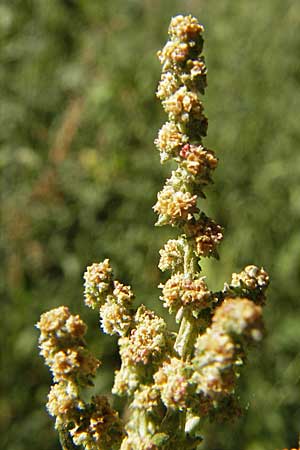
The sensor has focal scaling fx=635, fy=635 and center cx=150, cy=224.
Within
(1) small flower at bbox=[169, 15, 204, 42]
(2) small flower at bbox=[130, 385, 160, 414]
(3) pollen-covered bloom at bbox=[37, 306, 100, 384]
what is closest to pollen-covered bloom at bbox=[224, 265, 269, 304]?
(2) small flower at bbox=[130, 385, 160, 414]

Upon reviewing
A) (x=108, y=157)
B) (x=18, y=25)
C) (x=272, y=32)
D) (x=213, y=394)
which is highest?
(x=272, y=32)

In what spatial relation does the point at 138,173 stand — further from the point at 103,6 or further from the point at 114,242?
the point at 103,6

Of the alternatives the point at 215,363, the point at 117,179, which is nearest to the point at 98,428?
the point at 215,363

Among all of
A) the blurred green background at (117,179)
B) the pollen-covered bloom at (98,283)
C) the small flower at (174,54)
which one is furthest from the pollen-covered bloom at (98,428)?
the blurred green background at (117,179)

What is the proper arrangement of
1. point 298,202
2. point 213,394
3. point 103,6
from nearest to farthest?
point 213,394
point 298,202
point 103,6

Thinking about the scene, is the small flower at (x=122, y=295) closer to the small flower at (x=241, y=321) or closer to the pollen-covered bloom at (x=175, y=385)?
the pollen-covered bloom at (x=175, y=385)

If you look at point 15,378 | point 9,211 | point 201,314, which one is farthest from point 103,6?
point 201,314

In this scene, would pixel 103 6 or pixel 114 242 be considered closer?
pixel 114 242

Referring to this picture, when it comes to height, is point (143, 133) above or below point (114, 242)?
above
